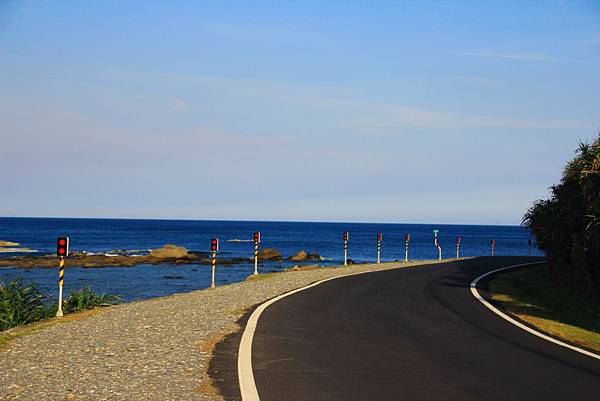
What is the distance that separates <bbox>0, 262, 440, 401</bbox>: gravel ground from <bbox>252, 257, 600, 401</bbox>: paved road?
2.96 feet

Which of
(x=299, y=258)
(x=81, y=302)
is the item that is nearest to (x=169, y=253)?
(x=299, y=258)

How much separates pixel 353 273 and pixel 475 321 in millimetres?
13281

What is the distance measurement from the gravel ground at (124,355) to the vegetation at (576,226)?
956 centimetres

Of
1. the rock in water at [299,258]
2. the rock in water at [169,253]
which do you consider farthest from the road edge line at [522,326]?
the rock in water at [169,253]

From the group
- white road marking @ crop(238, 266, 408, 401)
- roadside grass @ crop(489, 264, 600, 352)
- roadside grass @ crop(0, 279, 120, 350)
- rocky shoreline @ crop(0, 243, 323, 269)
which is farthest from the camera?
rocky shoreline @ crop(0, 243, 323, 269)

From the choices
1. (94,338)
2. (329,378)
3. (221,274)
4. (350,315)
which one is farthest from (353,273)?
(221,274)

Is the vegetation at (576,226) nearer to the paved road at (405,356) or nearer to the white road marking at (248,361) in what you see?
the paved road at (405,356)

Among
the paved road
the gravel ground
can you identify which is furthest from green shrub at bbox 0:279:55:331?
the paved road

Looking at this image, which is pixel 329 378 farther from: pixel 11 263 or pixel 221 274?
pixel 11 263

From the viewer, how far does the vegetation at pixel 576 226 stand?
1891 cm

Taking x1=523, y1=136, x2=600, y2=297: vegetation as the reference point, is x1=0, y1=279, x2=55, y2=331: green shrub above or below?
below

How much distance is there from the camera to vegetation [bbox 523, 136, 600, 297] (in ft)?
62.0

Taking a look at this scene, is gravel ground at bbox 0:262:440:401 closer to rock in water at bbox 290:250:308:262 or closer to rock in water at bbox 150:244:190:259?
rock in water at bbox 290:250:308:262

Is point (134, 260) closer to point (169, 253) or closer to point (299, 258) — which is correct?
point (169, 253)
